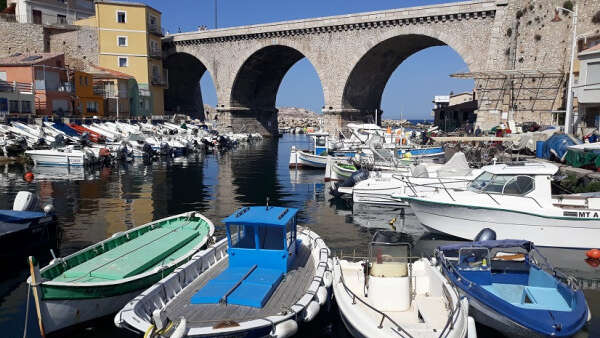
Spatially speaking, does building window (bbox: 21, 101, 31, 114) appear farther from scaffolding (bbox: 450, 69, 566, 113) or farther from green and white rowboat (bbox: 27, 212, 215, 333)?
scaffolding (bbox: 450, 69, 566, 113)

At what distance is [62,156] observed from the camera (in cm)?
2922

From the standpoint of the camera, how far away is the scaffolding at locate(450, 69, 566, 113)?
31.1 m

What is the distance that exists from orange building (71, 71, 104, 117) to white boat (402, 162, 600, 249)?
129 feet

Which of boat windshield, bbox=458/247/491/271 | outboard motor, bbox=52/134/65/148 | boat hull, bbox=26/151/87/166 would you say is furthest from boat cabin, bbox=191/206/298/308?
outboard motor, bbox=52/134/65/148

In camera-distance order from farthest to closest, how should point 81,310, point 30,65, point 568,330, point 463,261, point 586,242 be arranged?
point 30,65
point 586,242
point 463,261
point 81,310
point 568,330

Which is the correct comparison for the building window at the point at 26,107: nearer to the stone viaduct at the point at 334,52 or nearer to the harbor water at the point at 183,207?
the harbor water at the point at 183,207

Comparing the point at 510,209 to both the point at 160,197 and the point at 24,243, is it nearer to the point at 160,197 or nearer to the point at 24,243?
the point at 24,243

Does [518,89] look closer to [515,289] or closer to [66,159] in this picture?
[515,289]

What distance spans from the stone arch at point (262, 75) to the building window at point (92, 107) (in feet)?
49.7

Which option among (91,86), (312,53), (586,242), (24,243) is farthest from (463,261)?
(91,86)

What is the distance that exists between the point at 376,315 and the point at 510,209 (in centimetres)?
687

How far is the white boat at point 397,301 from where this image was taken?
274 inches

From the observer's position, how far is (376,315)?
7555 millimetres

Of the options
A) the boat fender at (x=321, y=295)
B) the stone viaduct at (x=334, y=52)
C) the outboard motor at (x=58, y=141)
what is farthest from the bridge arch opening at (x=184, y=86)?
the boat fender at (x=321, y=295)
